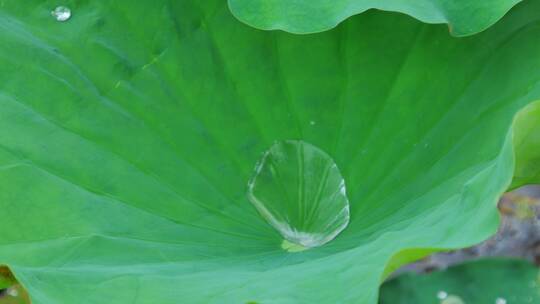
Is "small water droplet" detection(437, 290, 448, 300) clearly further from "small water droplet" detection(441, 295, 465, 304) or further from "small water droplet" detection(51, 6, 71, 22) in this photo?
Result: "small water droplet" detection(51, 6, 71, 22)

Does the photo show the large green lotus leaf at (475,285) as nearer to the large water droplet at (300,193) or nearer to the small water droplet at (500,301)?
the small water droplet at (500,301)

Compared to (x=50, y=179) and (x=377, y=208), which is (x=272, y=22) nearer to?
(x=377, y=208)

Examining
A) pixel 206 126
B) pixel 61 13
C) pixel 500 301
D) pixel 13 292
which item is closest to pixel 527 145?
pixel 500 301

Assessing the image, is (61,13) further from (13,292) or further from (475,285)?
(475,285)

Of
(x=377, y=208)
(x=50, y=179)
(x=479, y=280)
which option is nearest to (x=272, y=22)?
(x=377, y=208)

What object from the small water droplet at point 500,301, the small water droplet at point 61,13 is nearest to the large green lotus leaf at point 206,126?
the small water droplet at point 61,13

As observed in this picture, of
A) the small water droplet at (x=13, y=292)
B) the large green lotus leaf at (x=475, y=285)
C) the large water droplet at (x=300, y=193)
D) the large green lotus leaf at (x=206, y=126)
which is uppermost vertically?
the large green lotus leaf at (x=206, y=126)
